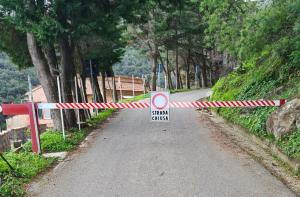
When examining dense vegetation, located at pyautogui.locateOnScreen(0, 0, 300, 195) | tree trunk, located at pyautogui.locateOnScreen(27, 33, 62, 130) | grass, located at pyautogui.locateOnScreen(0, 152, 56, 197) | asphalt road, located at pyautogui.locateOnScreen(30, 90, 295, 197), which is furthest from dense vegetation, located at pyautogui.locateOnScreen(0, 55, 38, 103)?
asphalt road, located at pyautogui.locateOnScreen(30, 90, 295, 197)

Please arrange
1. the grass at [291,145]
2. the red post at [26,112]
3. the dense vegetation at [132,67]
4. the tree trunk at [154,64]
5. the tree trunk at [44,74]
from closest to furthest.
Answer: the grass at [291,145] < the red post at [26,112] < the tree trunk at [44,74] < the tree trunk at [154,64] < the dense vegetation at [132,67]

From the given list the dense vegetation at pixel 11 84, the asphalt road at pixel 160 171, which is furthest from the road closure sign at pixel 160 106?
the dense vegetation at pixel 11 84

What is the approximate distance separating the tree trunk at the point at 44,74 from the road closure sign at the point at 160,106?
3883 mm

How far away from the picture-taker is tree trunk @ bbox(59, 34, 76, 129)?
11836mm

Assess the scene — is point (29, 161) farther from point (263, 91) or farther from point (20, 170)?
point (263, 91)

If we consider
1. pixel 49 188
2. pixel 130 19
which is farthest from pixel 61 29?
pixel 49 188

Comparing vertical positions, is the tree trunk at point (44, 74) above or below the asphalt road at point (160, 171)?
above

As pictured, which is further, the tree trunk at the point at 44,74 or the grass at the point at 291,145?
the tree trunk at the point at 44,74

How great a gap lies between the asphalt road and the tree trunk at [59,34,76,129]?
6.40ft

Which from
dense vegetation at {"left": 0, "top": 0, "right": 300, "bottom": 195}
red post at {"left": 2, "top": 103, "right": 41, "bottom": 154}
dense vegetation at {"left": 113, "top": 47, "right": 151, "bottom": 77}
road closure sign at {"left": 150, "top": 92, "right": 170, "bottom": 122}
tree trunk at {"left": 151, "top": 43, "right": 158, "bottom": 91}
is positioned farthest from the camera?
dense vegetation at {"left": 113, "top": 47, "right": 151, "bottom": 77}

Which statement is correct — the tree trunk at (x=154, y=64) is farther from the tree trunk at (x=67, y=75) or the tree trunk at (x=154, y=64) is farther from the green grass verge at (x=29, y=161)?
the green grass verge at (x=29, y=161)

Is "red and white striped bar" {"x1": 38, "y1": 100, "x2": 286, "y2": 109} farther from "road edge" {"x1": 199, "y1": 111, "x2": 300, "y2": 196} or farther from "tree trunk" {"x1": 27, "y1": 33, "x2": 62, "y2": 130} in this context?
"tree trunk" {"x1": 27, "y1": 33, "x2": 62, "y2": 130}

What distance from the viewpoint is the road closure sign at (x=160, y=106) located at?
8.74 m

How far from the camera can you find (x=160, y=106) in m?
8.81
